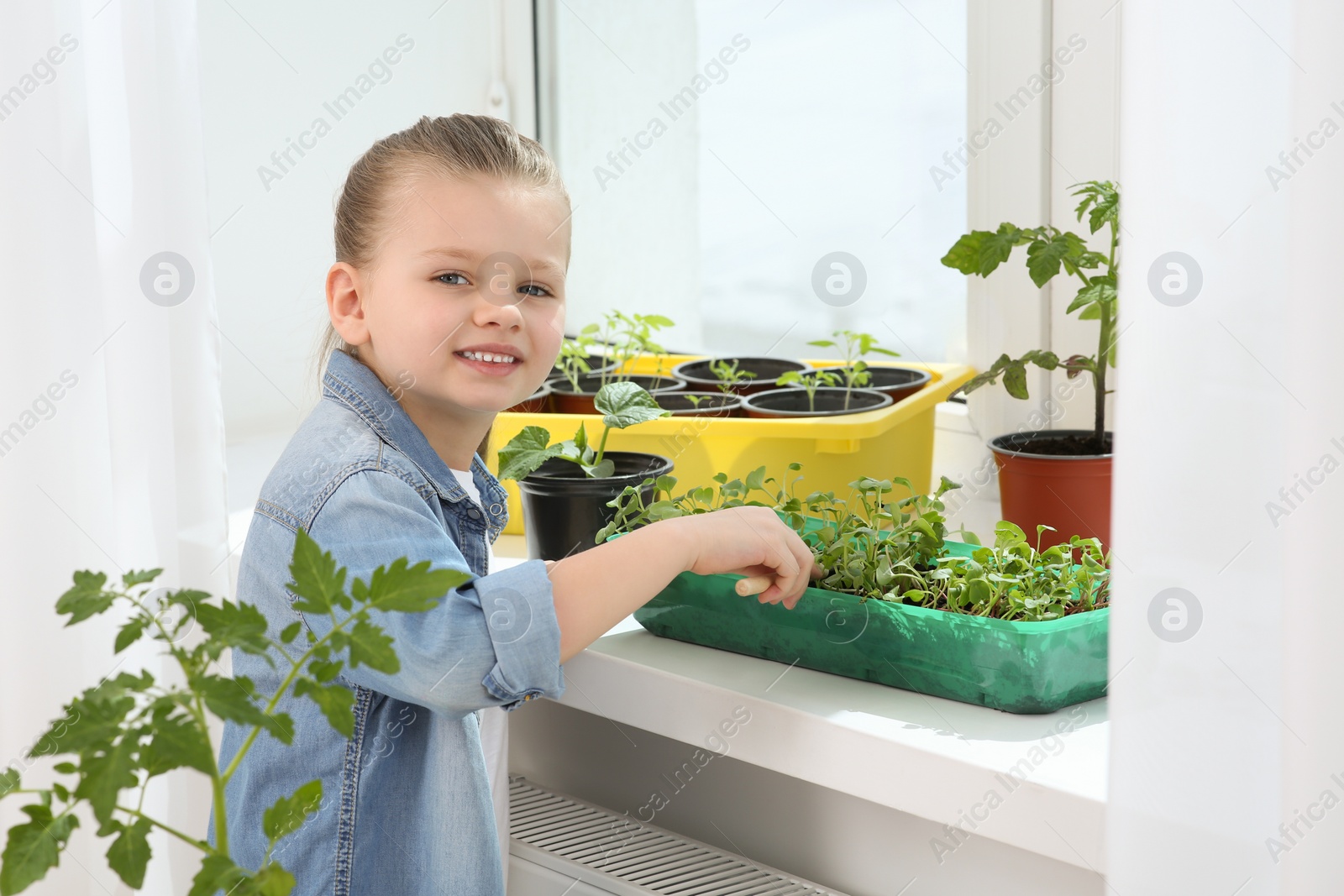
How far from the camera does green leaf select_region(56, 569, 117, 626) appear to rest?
0.36m

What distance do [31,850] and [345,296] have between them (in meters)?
0.57

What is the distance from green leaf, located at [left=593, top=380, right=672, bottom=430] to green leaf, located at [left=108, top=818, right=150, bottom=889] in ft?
2.18

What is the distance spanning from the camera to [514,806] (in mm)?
1104

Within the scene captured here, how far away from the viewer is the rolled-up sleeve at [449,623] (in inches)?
25.0

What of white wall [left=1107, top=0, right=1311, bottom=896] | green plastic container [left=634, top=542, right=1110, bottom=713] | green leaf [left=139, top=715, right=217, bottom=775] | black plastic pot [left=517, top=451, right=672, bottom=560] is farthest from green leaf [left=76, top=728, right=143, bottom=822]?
black plastic pot [left=517, top=451, right=672, bottom=560]

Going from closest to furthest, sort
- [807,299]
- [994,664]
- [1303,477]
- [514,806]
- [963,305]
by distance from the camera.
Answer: [1303,477], [994,664], [514,806], [963,305], [807,299]

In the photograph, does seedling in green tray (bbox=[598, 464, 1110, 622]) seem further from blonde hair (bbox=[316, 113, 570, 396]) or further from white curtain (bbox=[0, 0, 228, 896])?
white curtain (bbox=[0, 0, 228, 896])

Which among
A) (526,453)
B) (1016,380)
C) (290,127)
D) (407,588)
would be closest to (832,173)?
(1016,380)

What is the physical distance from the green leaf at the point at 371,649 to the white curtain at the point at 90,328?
0.74 meters

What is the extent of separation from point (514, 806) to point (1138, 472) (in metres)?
0.77

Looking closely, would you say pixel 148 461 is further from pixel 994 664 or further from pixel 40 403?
pixel 994 664

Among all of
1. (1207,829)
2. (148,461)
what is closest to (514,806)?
(148,461)

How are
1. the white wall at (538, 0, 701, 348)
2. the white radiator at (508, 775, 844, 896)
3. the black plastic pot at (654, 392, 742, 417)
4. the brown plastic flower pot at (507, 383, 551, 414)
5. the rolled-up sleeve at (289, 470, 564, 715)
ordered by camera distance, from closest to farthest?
the rolled-up sleeve at (289, 470, 564, 715), the white radiator at (508, 775, 844, 896), the black plastic pot at (654, 392, 742, 417), the brown plastic flower pot at (507, 383, 551, 414), the white wall at (538, 0, 701, 348)

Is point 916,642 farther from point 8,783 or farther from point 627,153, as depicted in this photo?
point 627,153
